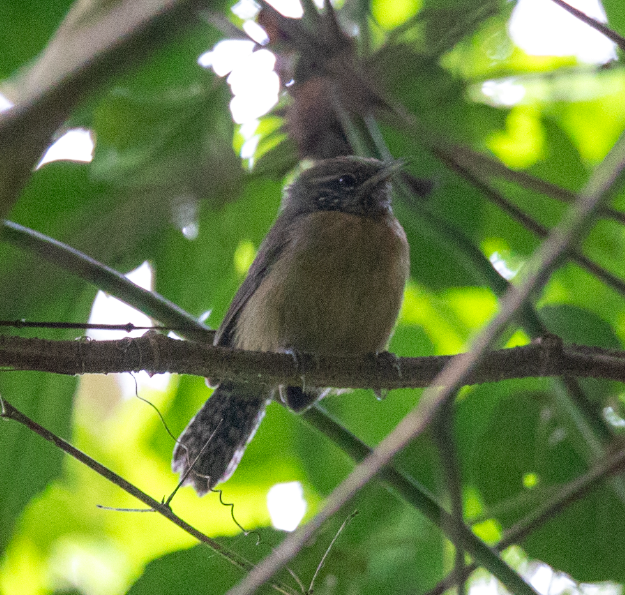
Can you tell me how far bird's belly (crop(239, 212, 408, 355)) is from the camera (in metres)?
4.34

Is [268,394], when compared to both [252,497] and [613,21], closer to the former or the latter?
[252,497]

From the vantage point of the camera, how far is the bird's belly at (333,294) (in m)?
4.34

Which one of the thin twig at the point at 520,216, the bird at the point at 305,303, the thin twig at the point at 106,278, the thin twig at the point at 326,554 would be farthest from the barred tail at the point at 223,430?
the thin twig at the point at 520,216

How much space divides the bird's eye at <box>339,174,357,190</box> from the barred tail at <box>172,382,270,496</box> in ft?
4.71

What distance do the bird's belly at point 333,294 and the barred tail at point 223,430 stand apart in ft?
1.36

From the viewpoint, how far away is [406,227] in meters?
4.26

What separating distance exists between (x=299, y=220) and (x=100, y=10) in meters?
3.28

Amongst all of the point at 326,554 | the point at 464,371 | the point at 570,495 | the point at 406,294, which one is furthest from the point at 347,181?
the point at 464,371

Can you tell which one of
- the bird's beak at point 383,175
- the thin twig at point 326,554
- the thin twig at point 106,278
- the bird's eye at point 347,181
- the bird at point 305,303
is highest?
the bird's eye at point 347,181

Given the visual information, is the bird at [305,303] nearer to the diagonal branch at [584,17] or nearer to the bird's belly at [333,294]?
the bird's belly at [333,294]

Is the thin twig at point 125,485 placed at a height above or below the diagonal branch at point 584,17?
below

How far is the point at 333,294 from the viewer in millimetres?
4336

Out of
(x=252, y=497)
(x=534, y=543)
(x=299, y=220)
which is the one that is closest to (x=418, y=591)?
(x=534, y=543)

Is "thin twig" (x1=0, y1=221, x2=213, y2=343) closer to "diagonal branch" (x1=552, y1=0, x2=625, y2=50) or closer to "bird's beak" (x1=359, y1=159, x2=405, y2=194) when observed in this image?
"bird's beak" (x1=359, y1=159, x2=405, y2=194)
